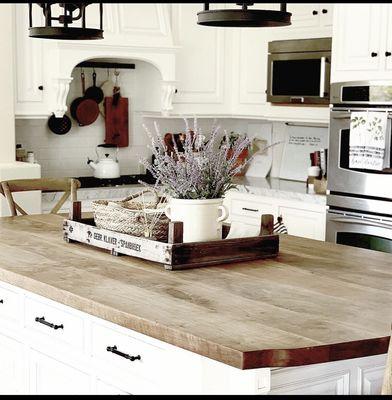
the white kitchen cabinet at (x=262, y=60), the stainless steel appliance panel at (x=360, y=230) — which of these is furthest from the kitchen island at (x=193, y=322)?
the white kitchen cabinet at (x=262, y=60)

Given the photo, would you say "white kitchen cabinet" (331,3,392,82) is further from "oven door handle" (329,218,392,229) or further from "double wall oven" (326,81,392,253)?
"oven door handle" (329,218,392,229)

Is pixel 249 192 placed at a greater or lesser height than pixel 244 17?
lesser

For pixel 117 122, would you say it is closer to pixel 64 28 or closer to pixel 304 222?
pixel 304 222

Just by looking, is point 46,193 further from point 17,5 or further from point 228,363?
point 228,363

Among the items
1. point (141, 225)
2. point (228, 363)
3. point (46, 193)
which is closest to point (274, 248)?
point (141, 225)

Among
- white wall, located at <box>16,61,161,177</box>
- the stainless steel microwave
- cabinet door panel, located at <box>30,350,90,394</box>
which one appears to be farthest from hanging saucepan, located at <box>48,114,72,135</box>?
cabinet door panel, located at <box>30,350,90,394</box>

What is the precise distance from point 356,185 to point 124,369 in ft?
8.99

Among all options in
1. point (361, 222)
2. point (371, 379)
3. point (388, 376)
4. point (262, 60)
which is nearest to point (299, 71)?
point (262, 60)

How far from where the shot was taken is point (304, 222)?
17.2ft

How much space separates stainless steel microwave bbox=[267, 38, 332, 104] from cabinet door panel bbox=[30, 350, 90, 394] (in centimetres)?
300

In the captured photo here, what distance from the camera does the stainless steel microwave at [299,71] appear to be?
520 centimetres

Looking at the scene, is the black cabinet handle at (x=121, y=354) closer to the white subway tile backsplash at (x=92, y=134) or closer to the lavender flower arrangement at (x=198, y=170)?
the lavender flower arrangement at (x=198, y=170)

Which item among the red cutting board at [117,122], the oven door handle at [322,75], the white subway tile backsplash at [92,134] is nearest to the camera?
the oven door handle at [322,75]

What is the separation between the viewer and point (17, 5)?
5152mm
